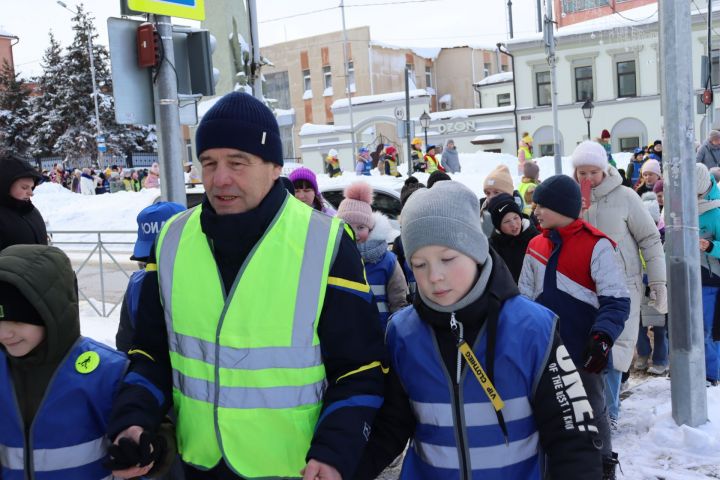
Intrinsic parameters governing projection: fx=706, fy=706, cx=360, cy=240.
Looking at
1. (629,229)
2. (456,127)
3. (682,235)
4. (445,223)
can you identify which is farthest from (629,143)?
(445,223)

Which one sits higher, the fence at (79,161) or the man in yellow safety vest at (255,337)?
the fence at (79,161)

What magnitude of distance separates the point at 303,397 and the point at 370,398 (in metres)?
0.20

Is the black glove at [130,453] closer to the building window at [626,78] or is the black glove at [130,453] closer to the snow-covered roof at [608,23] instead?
the snow-covered roof at [608,23]

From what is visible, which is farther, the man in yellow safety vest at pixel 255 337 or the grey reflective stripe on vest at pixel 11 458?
the grey reflective stripe on vest at pixel 11 458

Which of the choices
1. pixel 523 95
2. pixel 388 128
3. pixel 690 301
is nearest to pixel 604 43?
pixel 523 95

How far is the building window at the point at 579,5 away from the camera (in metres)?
40.9

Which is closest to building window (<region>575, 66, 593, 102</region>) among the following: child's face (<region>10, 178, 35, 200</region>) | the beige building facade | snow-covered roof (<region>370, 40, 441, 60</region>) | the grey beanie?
the beige building facade

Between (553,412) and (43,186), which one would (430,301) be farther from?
(43,186)

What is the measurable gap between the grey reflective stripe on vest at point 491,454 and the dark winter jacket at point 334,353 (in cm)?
26

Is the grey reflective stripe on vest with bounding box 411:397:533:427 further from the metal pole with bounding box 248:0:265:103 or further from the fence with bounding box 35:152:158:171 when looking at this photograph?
the fence with bounding box 35:152:158:171

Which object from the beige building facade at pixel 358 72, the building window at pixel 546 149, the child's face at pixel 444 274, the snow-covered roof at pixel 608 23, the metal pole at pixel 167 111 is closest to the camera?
the child's face at pixel 444 274

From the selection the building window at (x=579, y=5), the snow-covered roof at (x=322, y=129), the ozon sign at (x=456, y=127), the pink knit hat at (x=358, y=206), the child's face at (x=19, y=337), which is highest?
Result: the building window at (x=579, y=5)

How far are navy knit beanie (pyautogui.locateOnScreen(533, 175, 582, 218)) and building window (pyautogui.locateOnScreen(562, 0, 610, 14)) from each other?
134ft

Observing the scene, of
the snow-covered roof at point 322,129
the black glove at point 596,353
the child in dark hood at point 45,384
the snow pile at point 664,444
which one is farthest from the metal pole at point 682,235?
the snow-covered roof at point 322,129
